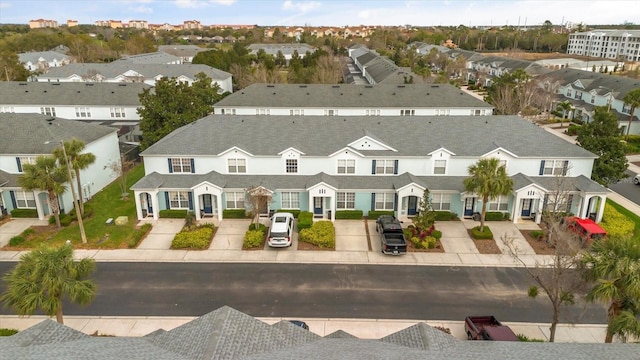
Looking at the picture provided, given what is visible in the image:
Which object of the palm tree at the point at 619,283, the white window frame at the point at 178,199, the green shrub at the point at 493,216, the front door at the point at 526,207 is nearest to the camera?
the palm tree at the point at 619,283

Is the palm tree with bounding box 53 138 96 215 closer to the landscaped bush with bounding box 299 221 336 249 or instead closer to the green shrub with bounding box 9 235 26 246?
the green shrub with bounding box 9 235 26 246

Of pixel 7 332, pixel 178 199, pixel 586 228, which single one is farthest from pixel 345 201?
pixel 7 332

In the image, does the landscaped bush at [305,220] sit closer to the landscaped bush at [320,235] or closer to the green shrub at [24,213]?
the landscaped bush at [320,235]

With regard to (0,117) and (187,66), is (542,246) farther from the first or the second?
(187,66)

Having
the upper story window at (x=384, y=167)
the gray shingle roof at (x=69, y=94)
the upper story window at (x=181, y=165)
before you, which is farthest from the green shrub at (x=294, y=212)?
the gray shingle roof at (x=69, y=94)

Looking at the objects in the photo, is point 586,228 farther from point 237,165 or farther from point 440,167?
point 237,165

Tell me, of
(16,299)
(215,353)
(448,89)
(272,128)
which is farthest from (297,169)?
(448,89)
